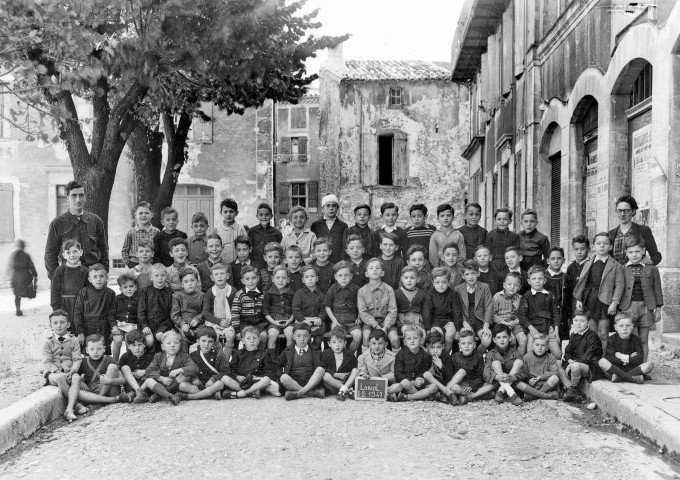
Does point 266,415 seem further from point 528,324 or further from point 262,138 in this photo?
point 262,138

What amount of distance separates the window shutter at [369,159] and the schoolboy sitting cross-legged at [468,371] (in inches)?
929

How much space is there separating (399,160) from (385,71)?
12.9 ft

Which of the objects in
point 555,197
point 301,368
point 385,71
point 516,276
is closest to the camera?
point 301,368

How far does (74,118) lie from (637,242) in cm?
747

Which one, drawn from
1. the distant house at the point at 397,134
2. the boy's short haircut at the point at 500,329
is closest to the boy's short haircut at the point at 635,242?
the boy's short haircut at the point at 500,329

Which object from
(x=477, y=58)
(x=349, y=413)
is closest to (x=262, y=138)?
(x=477, y=58)

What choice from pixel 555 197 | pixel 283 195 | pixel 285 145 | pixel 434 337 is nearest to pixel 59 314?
pixel 434 337

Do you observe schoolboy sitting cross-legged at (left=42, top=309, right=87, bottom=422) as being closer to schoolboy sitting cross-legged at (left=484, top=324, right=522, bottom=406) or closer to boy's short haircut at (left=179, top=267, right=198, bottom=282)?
boy's short haircut at (left=179, top=267, right=198, bottom=282)

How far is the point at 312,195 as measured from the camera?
2980cm

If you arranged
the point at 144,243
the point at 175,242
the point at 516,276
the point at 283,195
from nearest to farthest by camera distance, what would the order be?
the point at 516,276, the point at 144,243, the point at 175,242, the point at 283,195

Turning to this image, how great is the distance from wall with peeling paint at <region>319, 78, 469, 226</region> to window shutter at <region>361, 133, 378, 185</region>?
13cm

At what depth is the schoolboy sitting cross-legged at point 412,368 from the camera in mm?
6844

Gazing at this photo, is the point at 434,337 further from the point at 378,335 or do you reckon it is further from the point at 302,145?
the point at 302,145

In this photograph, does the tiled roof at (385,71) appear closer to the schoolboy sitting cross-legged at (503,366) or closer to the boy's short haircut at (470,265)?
the boy's short haircut at (470,265)
